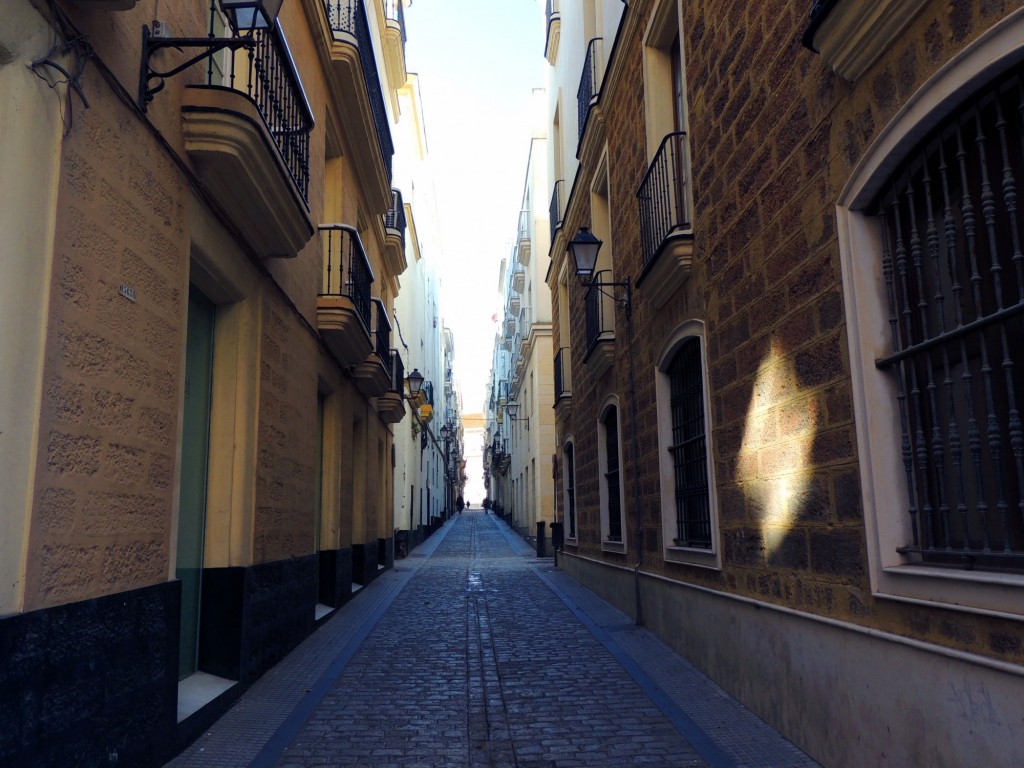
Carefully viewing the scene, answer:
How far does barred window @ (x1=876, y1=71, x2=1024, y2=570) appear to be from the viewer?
317 centimetres

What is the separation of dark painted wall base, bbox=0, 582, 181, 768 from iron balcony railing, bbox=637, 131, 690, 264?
4.94 meters

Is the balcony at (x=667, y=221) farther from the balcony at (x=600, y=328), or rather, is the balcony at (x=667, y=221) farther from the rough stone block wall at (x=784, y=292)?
the balcony at (x=600, y=328)

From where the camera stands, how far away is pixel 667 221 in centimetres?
777

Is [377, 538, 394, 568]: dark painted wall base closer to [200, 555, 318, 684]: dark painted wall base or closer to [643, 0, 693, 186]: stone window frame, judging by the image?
[200, 555, 318, 684]: dark painted wall base

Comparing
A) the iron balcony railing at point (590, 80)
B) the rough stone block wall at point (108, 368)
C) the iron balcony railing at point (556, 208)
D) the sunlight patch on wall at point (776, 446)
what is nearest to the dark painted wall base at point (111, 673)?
the rough stone block wall at point (108, 368)

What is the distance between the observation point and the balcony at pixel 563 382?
1553cm

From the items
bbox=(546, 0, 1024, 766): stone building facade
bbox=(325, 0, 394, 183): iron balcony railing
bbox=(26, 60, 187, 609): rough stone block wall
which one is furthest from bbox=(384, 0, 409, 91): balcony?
bbox=(26, 60, 187, 609): rough stone block wall

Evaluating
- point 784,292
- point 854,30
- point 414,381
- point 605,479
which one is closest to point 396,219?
point 414,381

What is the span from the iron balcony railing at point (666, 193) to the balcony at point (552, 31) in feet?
30.9

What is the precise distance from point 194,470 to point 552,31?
544 inches

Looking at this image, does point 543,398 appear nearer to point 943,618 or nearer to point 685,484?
point 685,484

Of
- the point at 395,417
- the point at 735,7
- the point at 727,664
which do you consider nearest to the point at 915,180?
the point at 735,7

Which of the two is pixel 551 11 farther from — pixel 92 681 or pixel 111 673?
pixel 92 681

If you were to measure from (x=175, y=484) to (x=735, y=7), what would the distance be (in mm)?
4998
